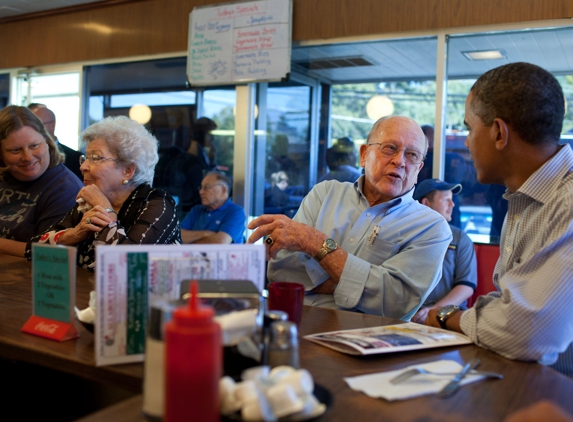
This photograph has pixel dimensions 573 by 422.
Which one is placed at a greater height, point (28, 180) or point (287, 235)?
point (28, 180)

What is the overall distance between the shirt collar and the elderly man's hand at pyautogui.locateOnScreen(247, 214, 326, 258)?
657 mm

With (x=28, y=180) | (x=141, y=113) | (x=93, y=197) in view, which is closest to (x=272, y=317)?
(x=93, y=197)

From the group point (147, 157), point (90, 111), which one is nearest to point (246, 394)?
point (147, 157)

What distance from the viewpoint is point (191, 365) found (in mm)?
698

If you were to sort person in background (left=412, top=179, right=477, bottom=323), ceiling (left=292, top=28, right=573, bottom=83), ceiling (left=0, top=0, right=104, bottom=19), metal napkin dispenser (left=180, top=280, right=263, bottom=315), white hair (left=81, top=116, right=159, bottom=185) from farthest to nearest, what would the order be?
1. ceiling (left=0, top=0, right=104, bottom=19)
2. ceiling (left=292, top=28, right=573, bottom=83)
3. person in background (left=412, top=179, right=477, bottom=323)
4. white hair (left=81, top=116, right=159, bottom=185)
5. metal napkin dispenser (left=180, top=280, right=263, bottom=315)

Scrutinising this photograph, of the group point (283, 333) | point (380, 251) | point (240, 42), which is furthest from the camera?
point (240, 42)

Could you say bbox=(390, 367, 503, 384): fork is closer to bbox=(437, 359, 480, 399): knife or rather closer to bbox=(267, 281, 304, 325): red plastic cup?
bbox=(437, 359, 480, 399): knife

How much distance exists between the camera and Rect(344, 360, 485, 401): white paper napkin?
37.4 inches

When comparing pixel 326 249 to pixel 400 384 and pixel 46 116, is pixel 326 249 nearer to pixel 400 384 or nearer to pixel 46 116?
pixel 400 384

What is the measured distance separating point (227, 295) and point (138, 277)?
0.71 ft

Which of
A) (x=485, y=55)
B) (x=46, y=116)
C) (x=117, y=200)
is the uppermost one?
(x=485, y=55)

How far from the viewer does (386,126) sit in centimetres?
210

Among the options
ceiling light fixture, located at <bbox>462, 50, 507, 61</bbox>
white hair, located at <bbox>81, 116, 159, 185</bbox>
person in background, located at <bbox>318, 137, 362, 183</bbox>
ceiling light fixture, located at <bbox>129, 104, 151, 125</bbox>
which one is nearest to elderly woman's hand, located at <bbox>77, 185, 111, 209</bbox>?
white hair, located at <bbox>81, 116, 159, 185</bbox>

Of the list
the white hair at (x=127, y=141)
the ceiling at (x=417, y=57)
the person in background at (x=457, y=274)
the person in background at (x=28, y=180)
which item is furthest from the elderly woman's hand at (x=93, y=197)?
the ceiling at (x=417, y=57)
